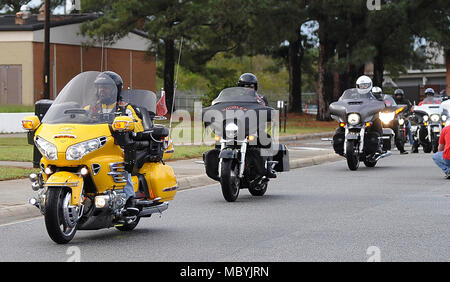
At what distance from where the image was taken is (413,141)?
93.5 ft

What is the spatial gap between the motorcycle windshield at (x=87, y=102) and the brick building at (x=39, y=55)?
36.3 m

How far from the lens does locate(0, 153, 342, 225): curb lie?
1252cm

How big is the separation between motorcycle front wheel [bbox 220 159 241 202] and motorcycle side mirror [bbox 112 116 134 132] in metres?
4.45

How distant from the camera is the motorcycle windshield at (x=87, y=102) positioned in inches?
402

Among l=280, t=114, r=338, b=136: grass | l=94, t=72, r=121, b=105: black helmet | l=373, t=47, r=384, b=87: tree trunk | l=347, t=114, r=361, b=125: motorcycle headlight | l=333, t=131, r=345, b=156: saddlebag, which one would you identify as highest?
l=373, t=47, r=384, b=87: tree trunk

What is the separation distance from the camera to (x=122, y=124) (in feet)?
32.5

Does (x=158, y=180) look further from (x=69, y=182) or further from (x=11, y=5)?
(x=11, y=5)

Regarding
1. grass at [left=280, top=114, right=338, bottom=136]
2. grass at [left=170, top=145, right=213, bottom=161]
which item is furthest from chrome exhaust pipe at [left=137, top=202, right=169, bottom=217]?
grass at [left=280, top=114, right=338, bottom=136]

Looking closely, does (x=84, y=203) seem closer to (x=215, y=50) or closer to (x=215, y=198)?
(x=215, y=198)

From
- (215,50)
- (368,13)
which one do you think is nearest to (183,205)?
(368,13)

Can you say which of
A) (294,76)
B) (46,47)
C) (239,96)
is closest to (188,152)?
(46,47)

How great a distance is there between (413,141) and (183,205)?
50.8 feet

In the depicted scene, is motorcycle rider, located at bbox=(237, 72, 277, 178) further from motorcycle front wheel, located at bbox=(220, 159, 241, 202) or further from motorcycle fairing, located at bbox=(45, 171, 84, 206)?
motorcycle fairing, located at bbox=(45, 171, 84, 206)

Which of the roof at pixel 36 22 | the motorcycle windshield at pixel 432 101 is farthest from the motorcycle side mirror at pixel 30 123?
the roof at pixel 36 22
